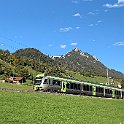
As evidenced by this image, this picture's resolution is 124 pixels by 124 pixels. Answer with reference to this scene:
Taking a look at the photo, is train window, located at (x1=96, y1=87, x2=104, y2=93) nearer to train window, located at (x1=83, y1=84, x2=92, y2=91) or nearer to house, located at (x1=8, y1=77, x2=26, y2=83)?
train window, located at (x1=83, y1=84, x2=92, y2=91)

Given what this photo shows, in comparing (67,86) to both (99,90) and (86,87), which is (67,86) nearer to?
(86,87)

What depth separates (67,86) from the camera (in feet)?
183

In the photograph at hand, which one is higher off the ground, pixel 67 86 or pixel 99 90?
pixel 99 90

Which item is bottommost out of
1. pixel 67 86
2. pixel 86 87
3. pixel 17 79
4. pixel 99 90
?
pixel 67 86

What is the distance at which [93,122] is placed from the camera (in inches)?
989

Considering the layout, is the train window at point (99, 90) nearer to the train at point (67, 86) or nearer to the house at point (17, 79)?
the train at point (67, 86)

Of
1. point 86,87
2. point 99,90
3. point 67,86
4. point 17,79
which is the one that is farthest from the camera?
point 17,79

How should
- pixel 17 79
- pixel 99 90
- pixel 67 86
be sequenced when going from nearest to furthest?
pixel 67 86 → pixel 99 90 → pixel 17 79

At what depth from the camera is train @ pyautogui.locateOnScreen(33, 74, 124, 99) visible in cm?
5241

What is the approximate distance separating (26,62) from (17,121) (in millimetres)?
141926

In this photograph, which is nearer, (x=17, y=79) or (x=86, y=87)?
(x=86, y=87)

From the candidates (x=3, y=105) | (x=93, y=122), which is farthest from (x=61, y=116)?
(x=3, y=105)

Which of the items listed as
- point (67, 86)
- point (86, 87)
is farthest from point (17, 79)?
point (67, 86)

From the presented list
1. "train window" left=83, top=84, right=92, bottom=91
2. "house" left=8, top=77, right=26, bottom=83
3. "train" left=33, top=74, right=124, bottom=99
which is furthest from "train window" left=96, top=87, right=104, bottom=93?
"house" left=8, top=77, right=26, bottom=83
